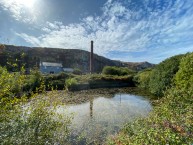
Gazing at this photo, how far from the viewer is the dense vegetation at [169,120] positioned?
4.55 metres

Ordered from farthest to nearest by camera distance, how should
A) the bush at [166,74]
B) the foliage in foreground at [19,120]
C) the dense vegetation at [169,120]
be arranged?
the bush at [166,74], the dense vegetation at [169,120], the foliage in foreground at [19,120]

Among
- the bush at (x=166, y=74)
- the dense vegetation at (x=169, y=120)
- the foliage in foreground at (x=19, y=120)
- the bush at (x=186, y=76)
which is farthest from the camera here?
the bush at (x=166, y=74)

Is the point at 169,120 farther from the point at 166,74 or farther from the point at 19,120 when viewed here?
the point at 166,74

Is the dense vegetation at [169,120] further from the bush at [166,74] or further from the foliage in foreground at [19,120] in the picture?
the foliage in foreground at [19,120]

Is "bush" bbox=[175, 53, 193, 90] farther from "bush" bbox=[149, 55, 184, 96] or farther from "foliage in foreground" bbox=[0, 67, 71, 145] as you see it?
"foliage in foreground" bbox=[0, 67, 71, 145]

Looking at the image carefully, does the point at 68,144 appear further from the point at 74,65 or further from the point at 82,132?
the point at 74,65

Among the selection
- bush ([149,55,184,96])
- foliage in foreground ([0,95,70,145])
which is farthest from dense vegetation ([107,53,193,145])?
foliage in foreground ([0,95,70,145])

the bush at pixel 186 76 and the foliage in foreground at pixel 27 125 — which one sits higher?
the bush at pixel 186 76

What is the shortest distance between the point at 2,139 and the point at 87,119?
815 cm

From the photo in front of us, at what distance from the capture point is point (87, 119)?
12.0 metres

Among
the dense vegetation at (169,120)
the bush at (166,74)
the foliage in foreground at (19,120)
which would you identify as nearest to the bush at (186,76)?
the dense vegetation at (169,120)

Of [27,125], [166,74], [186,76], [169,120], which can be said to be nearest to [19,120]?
[27,125]

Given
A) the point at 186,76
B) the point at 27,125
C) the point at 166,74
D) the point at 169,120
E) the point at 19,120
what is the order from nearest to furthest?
the point at 19,120, the point at 27,125, the point at 169,120, the point at 186,76, the point at 166,74

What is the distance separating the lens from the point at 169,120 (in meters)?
6.23
